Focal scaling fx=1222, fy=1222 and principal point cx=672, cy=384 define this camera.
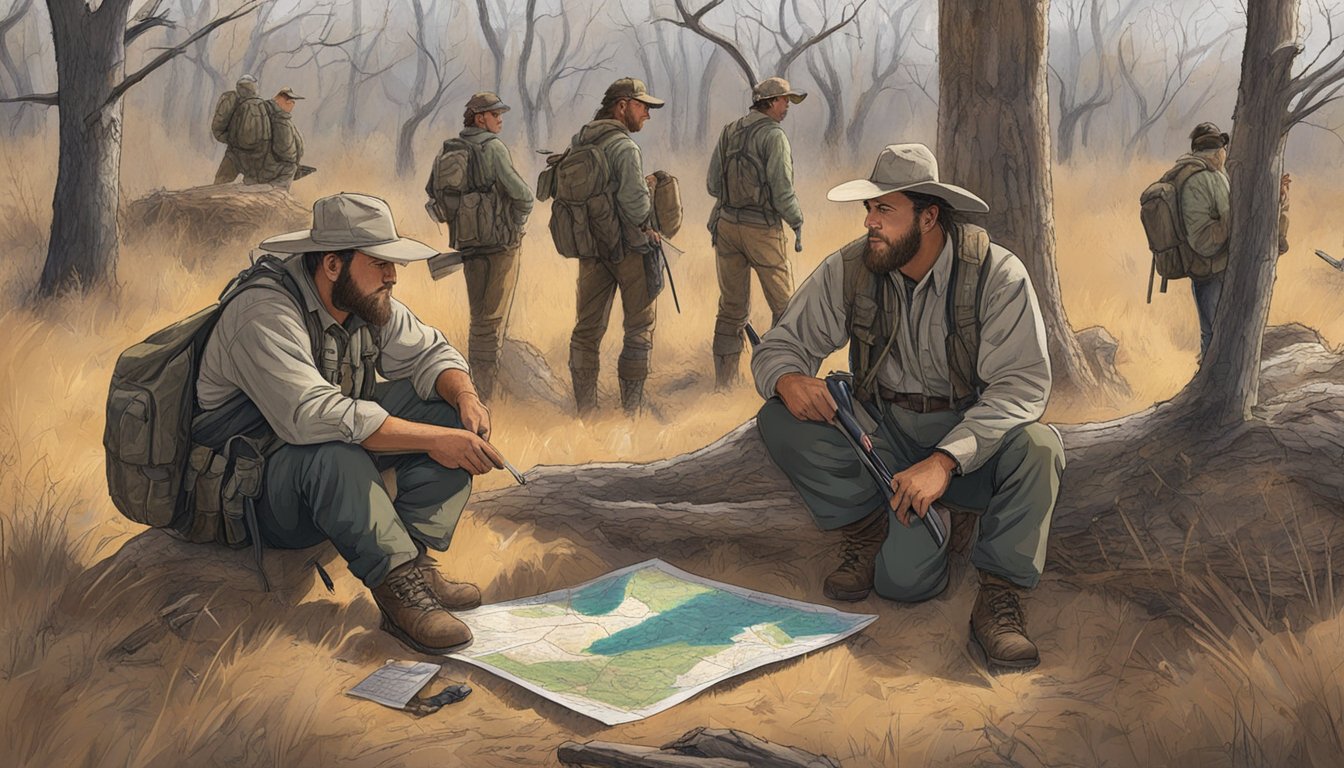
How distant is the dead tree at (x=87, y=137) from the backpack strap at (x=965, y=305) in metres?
6.28

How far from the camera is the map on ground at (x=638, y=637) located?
371 cm

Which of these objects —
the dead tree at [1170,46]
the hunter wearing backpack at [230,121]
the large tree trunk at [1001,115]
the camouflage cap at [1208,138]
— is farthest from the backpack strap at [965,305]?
the dead tree at [1170,46]

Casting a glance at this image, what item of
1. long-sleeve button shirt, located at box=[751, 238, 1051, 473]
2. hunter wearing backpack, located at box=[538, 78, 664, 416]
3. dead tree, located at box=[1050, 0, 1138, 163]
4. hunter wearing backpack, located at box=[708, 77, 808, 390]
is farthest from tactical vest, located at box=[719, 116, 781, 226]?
dead tree, located at box=[1050, 0, 1138, 163]

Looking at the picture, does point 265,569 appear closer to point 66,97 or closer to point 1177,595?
point 1177,595

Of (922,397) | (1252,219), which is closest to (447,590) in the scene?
(922,397)

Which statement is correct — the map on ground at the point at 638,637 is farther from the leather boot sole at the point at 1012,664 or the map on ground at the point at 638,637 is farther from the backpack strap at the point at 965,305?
Result: the backpack strap at the point at 965,305

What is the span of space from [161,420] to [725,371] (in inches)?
189

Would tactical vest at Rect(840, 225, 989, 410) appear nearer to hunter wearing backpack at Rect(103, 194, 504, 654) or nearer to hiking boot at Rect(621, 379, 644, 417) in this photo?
hunter wearing backpack at Rect(103, 194, 504, 654)

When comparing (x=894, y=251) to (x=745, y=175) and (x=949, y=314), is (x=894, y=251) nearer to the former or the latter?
(x=949, y=314)

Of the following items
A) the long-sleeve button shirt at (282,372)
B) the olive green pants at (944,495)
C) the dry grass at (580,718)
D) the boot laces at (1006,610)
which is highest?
the long-sleeve button shirt at (282,372)

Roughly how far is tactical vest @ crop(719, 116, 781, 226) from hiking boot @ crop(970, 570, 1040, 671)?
13.0 ft

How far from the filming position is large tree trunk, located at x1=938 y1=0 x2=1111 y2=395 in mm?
5812

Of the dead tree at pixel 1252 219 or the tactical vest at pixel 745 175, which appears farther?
the tactical vest at pixel 745 175

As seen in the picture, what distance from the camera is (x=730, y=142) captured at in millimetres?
7559
